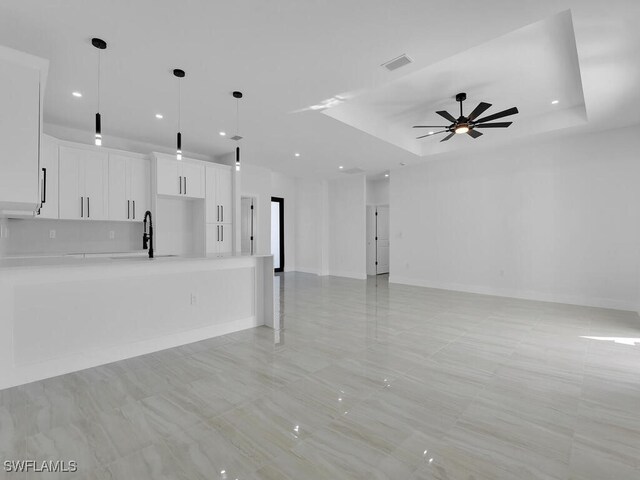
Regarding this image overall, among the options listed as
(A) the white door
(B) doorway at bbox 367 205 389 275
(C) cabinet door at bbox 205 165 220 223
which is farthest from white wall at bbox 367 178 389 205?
(A) the white door

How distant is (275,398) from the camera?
239 cm

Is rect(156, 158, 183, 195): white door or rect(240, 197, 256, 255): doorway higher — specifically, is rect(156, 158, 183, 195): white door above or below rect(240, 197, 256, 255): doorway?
above

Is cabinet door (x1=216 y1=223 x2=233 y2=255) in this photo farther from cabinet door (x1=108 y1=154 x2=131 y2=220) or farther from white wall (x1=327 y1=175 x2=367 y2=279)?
white wall (x1=327 y1=175 x2=367 y2=279)

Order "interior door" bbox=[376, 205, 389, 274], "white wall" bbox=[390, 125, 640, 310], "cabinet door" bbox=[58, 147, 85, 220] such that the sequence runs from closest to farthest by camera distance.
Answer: "cabinet door" bbox=[58, 147, 85, 220] < "white wall" bbox=[390, 125, 640, 310] < "interior door" bbox=[376, 205, 389, 274]

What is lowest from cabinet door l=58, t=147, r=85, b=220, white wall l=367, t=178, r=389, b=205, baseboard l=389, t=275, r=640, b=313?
baseboard l=389, t=275, r=640, b=313

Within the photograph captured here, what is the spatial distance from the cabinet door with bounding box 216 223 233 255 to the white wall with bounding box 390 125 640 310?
4.39 meters

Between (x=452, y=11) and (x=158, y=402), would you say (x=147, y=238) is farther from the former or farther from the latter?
(x=452, y=11)

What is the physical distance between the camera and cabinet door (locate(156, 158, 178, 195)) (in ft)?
18.7

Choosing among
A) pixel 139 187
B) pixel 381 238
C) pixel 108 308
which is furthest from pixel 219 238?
pixel 381 238

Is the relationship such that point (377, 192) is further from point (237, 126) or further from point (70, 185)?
point (70, 185)

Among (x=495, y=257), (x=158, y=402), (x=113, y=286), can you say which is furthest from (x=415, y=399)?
(x=495, y=257)

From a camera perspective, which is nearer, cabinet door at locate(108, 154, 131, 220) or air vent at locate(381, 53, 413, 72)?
air vent at locate(381, 53, 413, 72)

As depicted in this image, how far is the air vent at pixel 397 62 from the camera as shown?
3189 mm

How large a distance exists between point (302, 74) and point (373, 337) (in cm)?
323
